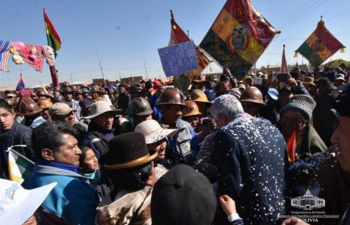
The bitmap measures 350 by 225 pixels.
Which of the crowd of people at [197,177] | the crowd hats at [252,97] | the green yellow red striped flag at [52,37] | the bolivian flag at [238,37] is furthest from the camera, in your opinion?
the green yellow red striped flag at [52,37]

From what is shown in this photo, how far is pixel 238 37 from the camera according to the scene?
6.08 metres

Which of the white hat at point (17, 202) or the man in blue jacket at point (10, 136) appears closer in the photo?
the white hat at point (17, 202)

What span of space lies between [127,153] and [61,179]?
0.57 m

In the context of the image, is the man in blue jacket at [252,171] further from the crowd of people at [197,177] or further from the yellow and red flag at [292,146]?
the yellow and red flag at [292,146]

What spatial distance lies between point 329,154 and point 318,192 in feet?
0.97

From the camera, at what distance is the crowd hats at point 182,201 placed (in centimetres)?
107

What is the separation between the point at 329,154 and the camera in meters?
1.70

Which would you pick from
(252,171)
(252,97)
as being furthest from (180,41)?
(252,171)

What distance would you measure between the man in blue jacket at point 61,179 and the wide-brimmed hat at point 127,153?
0.34 metres

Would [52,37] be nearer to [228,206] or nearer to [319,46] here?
[228,206]

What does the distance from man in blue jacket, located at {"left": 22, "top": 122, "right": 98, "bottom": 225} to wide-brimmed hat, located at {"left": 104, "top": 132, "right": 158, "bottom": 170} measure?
1.11 feet

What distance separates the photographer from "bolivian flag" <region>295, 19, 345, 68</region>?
11805mm

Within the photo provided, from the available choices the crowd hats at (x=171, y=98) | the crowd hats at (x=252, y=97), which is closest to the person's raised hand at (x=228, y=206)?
the crowd hats at (x=252, y=97)

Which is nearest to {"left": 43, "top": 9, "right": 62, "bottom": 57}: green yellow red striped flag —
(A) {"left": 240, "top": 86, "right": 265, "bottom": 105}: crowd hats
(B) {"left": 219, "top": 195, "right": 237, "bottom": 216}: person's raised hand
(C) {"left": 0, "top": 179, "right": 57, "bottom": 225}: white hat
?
(A) {"left": 240, "top": 86, "right": 265, "bottom": 105}: crowd hats
